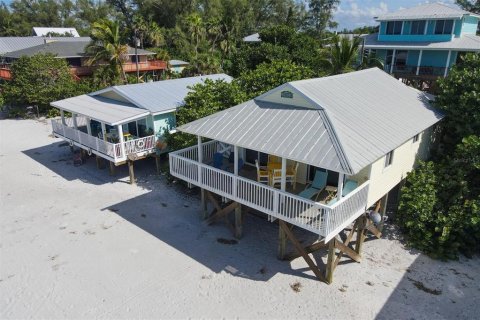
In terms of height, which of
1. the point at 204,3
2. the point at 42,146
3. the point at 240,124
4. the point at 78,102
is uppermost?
the point at 204,3

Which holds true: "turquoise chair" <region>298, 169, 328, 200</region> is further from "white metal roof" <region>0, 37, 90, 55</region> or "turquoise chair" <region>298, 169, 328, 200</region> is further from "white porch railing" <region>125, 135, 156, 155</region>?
"white metal roof" <region>0, 37, 90, 55</region>

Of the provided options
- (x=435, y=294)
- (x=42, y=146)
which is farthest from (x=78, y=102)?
(x=435, y=294)

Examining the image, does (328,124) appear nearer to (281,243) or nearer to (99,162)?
(281,243)

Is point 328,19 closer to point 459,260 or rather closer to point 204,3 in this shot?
point 204,3

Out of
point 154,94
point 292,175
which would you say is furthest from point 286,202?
point 154,94

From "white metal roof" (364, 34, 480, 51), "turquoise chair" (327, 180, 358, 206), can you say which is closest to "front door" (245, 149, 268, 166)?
"turquoise chair" (327, 180, 358, 206)

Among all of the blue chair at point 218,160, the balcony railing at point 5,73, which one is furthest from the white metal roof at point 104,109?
the balcony railing at point 5,73
